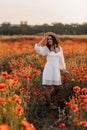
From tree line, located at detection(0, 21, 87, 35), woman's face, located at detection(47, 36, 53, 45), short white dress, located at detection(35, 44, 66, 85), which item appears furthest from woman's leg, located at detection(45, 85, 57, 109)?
tree line, located at detection(0, 21, 87, 35)

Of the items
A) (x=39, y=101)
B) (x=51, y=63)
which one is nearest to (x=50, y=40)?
(x=51, y=63)

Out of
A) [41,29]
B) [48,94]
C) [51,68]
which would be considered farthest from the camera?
[41,29]

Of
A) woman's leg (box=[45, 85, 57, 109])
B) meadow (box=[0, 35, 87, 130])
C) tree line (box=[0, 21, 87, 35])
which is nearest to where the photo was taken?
meadow (box=[0, 35, 87, 130])

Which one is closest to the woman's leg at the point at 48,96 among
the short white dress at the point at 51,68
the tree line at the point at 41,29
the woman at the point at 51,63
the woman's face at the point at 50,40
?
the woman at the point at 51,63

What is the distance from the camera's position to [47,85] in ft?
25.8

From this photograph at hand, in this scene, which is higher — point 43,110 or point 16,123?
point 16,123

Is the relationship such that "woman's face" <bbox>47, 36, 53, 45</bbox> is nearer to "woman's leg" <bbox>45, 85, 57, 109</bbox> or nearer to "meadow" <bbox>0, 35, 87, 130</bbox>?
"meadow" <bbox>0, 35, 87, 130</bbox>

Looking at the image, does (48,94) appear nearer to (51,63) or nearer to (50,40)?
(51,63)

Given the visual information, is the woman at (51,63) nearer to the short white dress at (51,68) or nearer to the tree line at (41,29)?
the short white dress at (51,68)

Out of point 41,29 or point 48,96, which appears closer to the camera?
point 48,96

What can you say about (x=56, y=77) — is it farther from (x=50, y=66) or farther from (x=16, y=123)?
(x=16, y=123)

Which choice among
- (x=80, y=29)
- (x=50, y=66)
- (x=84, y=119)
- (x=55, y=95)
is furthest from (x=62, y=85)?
(x=80, y=29)

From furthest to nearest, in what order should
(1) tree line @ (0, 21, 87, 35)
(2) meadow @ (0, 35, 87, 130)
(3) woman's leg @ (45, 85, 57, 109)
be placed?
(1) tree line @ (0, 21, 87, 35) → (3) woman's leg @ (45, 85, 57, 109) → (2) meadow @ (0, 35, 87, 130)

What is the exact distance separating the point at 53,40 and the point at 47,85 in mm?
841
